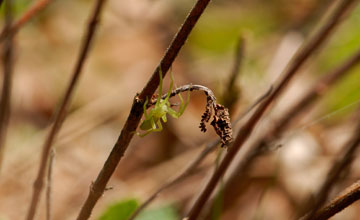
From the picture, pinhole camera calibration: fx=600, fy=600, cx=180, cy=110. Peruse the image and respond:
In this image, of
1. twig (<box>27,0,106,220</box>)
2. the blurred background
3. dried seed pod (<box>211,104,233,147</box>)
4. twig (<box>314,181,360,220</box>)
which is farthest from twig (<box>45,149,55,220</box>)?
the blurred background

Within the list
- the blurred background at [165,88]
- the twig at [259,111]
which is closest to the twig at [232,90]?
the twig at [259,111]

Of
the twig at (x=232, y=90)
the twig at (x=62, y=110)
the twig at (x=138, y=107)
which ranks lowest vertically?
the twig at (x=138, y=107)

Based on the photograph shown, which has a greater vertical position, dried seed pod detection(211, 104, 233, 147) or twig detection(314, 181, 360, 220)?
dried seed pod detection(211, 104, 233, 147)

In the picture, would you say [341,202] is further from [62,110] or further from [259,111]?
[62,110]

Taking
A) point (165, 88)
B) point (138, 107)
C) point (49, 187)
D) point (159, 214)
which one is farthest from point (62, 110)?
point (165, 88)

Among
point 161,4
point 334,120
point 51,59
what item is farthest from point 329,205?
point 161,4

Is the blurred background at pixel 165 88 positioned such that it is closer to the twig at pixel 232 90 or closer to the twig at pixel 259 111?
the twig at pixel 232 90

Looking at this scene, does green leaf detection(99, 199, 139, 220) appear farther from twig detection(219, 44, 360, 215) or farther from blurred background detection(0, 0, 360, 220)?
blurred background detection(0, 0, 360, 220)
